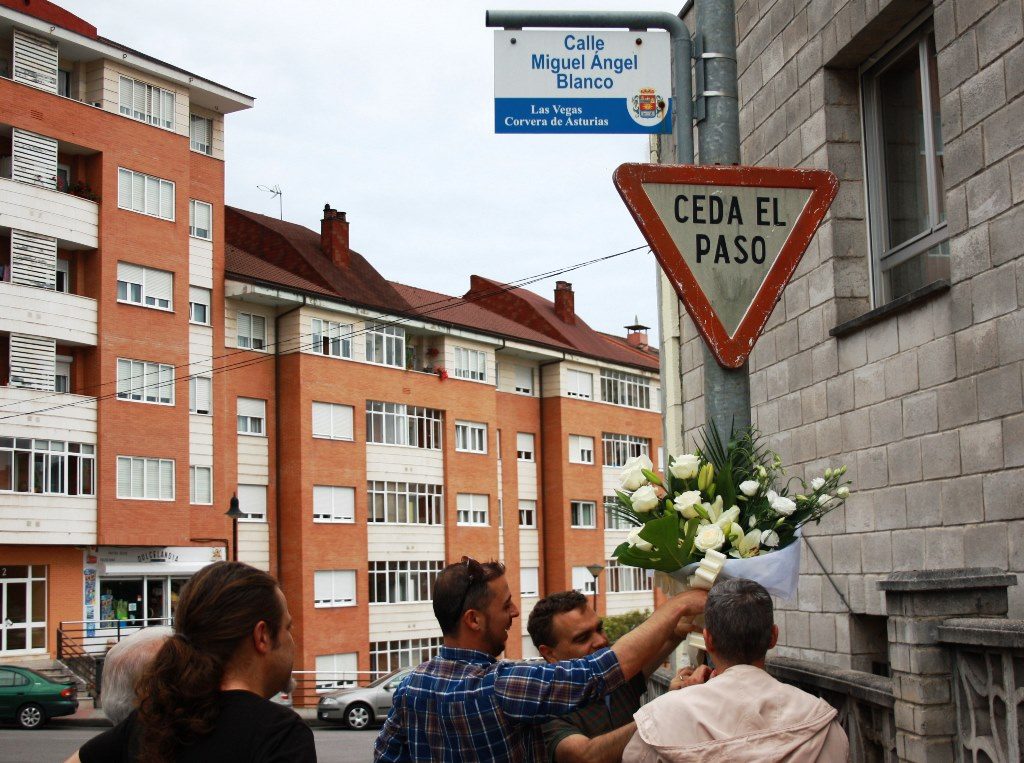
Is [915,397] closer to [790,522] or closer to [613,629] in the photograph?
[790,522]

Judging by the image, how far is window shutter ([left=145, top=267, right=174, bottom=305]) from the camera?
137 ft

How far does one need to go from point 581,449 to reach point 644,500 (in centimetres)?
5664

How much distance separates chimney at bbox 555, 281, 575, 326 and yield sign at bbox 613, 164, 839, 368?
204 feet

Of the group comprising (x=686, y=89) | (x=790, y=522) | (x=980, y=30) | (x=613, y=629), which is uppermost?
(x=980, y=30)

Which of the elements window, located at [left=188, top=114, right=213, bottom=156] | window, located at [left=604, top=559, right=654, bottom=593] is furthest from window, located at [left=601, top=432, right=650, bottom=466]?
window, located at [left=188, top=114, right=213, bottom=156]

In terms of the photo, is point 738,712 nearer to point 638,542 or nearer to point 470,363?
point 638,542

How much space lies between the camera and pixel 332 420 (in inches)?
1860

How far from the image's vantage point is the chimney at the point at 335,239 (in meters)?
52.7

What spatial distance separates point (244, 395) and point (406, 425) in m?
7.88

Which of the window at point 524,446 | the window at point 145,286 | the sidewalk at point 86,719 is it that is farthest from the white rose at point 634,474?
the window at point 524,446

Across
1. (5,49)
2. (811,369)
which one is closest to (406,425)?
(5,49)

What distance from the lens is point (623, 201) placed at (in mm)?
4652

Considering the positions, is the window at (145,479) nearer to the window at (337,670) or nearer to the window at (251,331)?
the window at (251,331)

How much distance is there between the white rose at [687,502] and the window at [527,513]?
177 feet
